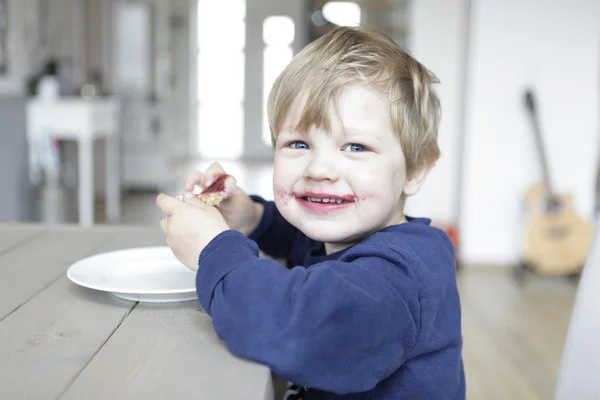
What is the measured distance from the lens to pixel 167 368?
0.63m

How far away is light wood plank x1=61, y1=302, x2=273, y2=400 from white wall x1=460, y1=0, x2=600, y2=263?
3019 millimetres

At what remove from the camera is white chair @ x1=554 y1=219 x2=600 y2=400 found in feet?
2.79

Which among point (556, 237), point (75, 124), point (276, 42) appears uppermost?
point (276, 42)

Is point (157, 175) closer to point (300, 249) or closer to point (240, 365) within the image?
point (300, 249)

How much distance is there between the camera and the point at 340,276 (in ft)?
2.17

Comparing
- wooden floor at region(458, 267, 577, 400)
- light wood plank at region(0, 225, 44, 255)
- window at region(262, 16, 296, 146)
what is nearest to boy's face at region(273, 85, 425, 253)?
light wood plank at region(0, 225, 44, 255)

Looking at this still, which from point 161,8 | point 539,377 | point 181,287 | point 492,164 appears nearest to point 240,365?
point 181,287

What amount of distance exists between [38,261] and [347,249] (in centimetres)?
49

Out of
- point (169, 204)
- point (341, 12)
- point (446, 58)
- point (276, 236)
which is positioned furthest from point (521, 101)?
point (341, 12)

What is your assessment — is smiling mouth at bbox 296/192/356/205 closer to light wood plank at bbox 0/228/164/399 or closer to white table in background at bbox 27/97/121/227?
light wood plank at bbox 0/228/164/399

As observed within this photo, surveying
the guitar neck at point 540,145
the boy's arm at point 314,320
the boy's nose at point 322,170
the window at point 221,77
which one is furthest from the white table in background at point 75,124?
the window at point 221,77

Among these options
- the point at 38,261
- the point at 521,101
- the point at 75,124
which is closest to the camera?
the point at 38,261

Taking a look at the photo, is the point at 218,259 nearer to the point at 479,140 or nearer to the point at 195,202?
the point at 195,202

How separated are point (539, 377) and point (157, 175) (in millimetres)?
4461
